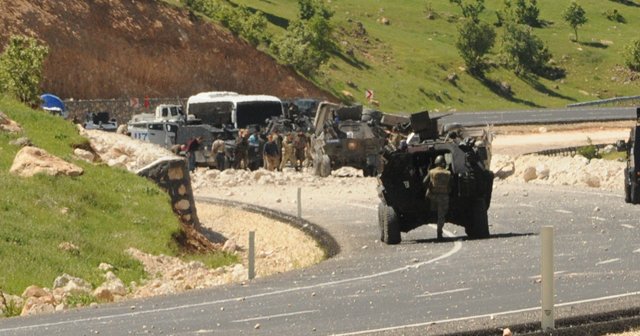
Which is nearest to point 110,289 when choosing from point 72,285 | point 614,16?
point 72,285

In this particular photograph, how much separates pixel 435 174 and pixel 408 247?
1.29m

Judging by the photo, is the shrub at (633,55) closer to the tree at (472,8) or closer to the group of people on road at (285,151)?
the tree at (472,8)

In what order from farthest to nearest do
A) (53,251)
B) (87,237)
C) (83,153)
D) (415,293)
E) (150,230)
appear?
(83,153), (150,230), (87,237), (53,251), (415,293)

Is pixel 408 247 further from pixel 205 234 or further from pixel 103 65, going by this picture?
pixel 103 65

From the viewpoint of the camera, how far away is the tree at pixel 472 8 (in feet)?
485

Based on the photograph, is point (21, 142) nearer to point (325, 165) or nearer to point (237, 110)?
point (325, 165)

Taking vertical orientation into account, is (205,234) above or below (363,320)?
below

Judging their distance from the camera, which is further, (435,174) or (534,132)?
(534,132)

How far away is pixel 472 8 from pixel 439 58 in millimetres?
25272

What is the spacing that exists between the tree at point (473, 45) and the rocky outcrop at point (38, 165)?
92.9 m

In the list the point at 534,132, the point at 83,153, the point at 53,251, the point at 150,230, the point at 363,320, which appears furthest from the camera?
the point at 534,132

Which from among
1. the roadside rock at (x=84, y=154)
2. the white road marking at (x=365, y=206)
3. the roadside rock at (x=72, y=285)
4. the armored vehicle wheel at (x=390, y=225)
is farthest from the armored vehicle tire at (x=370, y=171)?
the roadside rock at (x=72, y=285)

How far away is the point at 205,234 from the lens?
34.3 meters

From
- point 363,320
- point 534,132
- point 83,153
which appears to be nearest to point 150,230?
point 83,153
